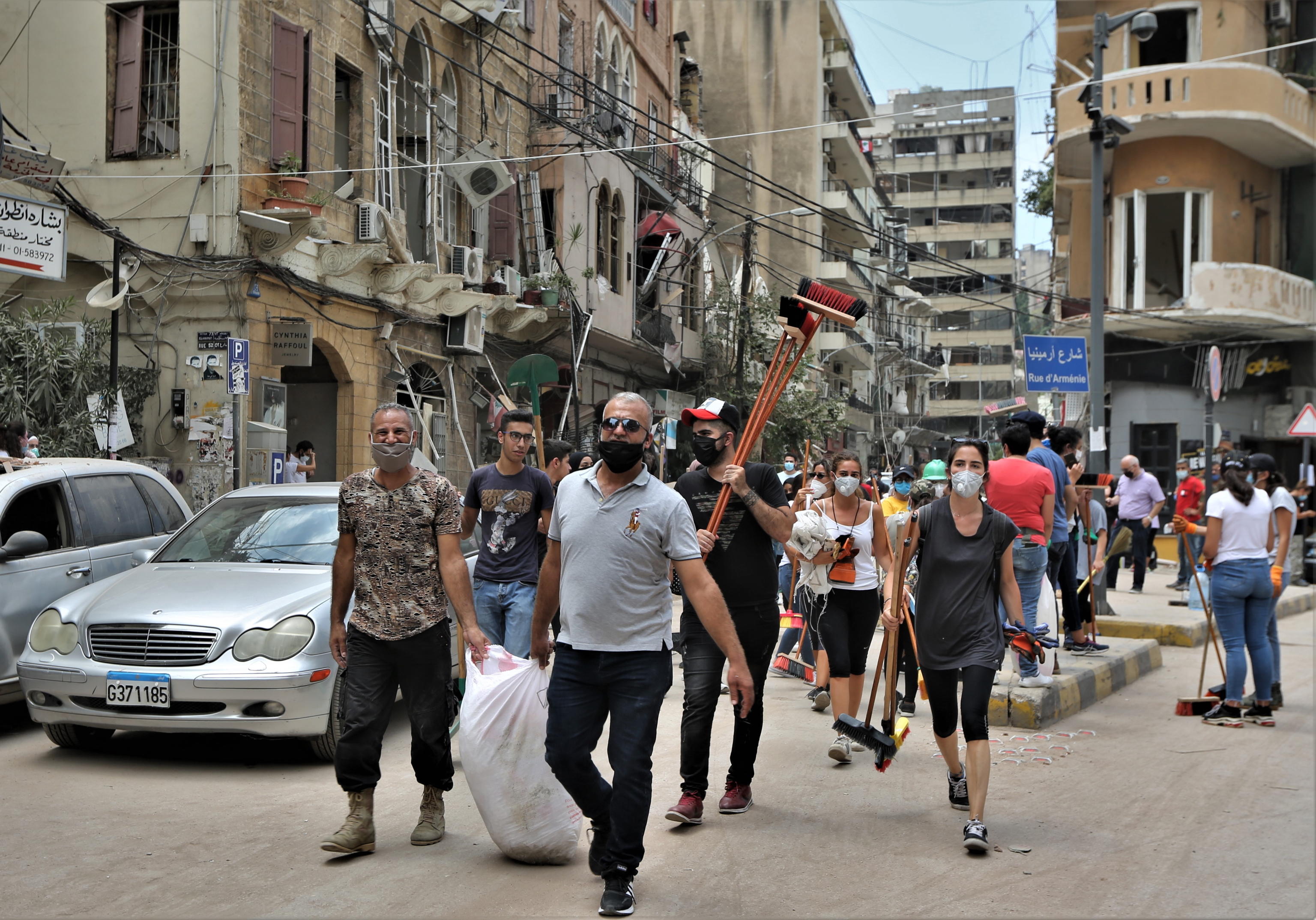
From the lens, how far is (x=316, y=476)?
18.7 meters

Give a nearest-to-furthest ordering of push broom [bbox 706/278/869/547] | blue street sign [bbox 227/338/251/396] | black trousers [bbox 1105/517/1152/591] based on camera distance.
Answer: push broom [bbox 706/278/869/547] → blue street sign [bbox 227/338/251/396] → black trousers [bbox 1105/517/1152/591]

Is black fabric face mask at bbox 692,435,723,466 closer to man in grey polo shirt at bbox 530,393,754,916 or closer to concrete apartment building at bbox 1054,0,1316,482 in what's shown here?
man in grey polo shirt at bbox 530,393,754,916

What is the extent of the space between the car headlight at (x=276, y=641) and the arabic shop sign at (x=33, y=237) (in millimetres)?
7870

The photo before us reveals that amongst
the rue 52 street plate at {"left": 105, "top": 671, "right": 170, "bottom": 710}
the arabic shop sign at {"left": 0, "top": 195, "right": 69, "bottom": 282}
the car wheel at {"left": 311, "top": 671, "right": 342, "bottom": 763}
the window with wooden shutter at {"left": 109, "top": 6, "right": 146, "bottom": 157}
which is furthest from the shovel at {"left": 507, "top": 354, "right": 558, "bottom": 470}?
the window with wooden shutter at {"left": 109, "top": 6, "right": 146, "bottom": 157}

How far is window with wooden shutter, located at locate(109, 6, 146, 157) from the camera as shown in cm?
1598

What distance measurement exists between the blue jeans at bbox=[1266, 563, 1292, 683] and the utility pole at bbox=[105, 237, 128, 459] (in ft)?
36.6

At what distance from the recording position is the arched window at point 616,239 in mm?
26438

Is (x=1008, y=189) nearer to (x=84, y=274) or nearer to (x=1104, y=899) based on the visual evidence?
(x=84, y=274)

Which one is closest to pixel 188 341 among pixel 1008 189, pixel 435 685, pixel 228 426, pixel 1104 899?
pixel 228 426

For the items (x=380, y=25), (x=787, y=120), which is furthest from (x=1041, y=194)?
(x=380, y=25)

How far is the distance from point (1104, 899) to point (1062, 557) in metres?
6.89

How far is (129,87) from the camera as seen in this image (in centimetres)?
1606

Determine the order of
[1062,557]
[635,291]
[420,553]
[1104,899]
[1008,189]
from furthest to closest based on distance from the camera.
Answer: [1008,189]
[635,291]
[1062,557]
[420,553]
[1104,899]

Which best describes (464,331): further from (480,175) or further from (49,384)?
(49,384)
